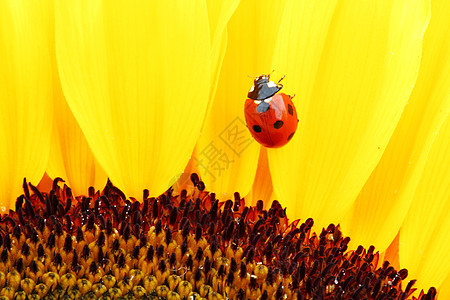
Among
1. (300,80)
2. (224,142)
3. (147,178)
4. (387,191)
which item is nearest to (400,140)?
(387,191)

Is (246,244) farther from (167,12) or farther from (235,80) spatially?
(167,12)

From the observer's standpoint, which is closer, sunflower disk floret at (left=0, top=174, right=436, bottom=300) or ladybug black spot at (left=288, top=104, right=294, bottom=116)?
sunflower disk floret at (left=0, top=174, right=436, bottom=300)

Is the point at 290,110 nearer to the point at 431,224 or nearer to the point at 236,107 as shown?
the point at 236,107

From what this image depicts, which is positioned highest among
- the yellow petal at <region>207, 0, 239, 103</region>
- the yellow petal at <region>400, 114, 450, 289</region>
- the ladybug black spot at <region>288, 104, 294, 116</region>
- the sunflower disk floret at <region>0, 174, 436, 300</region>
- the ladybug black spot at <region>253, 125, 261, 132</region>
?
the yellow petal at <region>207, 0, 239, 103</region>

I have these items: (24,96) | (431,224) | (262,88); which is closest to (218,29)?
(262,88)

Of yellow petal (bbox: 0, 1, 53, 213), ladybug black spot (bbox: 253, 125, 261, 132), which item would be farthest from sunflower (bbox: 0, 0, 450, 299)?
ladybug black spot (bbox: 253, 125, 261, 132)

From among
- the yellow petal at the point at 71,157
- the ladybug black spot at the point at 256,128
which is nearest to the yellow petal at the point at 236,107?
the ladybug black spot at the point at 256,128

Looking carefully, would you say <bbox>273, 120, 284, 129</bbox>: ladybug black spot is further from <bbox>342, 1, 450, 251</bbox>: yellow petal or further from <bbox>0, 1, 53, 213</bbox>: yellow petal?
<bbox>0, 1, 53, 213</bbox>: yellow petal
